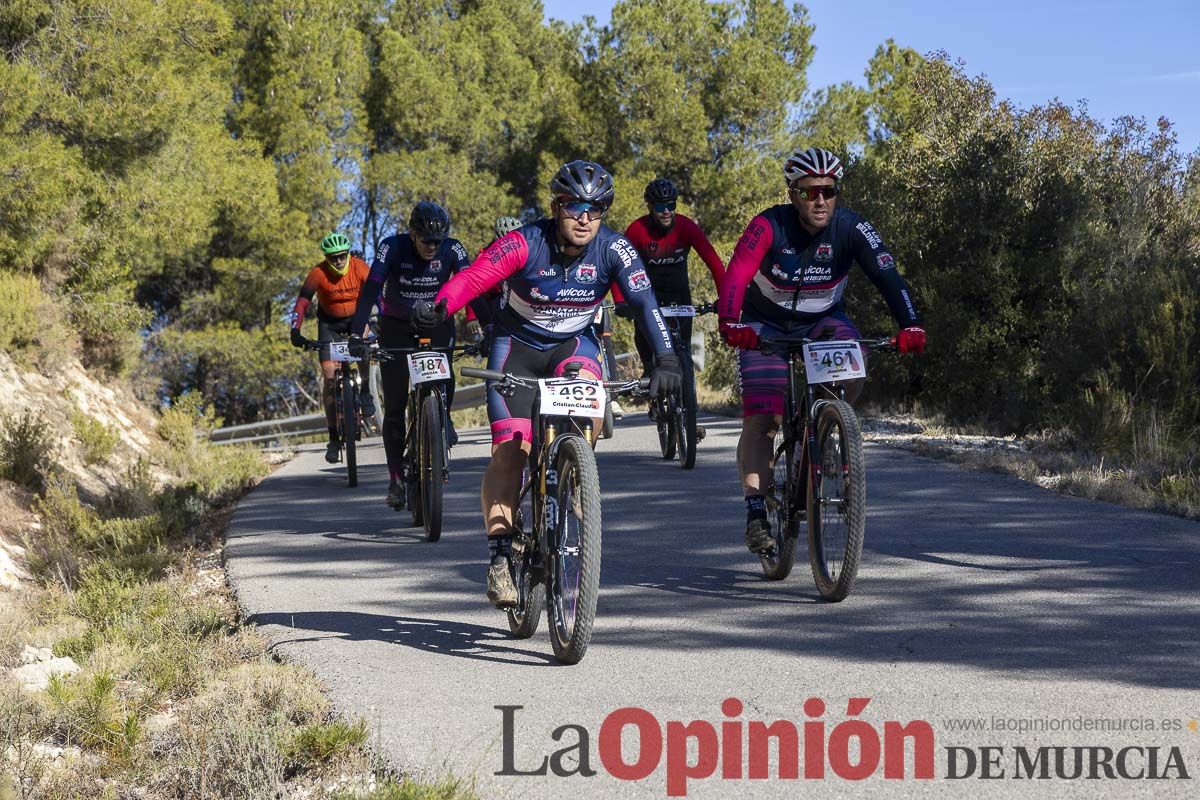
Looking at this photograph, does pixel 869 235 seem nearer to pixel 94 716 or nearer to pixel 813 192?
pixel 813 192

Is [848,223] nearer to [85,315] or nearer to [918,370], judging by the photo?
[918,370]

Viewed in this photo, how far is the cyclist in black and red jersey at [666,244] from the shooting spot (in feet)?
36.7

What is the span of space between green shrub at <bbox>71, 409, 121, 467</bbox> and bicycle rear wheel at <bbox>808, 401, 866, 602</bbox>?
1089 centimetres

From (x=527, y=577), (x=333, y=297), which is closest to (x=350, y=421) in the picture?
(x=333, y=297)

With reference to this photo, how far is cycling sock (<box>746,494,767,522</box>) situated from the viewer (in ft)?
22.6

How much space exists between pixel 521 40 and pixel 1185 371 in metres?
35.8

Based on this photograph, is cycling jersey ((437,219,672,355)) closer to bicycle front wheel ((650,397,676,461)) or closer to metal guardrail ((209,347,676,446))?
bicycle front wheel ((650,397,676,461))

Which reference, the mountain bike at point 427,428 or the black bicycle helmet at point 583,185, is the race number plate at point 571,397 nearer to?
the black bicycle helmet at point 583,185

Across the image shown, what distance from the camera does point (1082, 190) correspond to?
14.6 metres

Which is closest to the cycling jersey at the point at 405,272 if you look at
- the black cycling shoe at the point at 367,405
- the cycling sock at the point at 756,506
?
the black cycling shoe at the point at 367,405

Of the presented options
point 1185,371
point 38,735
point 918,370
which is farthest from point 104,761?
point 918,370

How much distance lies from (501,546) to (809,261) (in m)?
2.15

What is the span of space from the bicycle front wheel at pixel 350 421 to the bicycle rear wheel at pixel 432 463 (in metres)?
3.18

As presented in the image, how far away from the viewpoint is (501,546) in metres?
6.14
